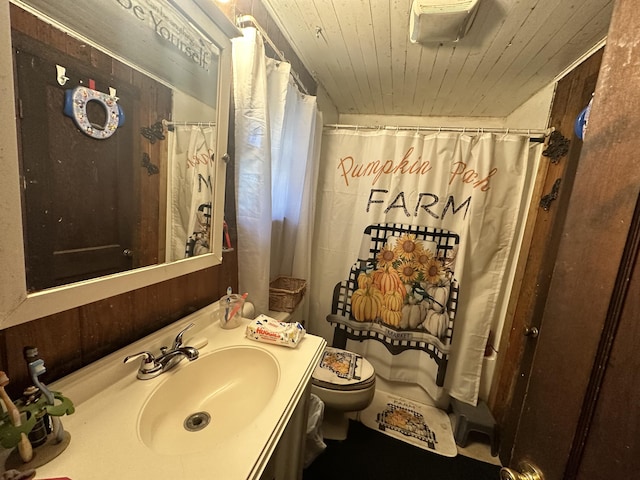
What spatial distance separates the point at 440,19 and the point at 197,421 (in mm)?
1710

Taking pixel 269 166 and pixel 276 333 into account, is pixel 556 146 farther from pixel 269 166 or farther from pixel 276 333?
pixel 276 333

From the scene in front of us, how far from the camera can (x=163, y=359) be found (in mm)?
719

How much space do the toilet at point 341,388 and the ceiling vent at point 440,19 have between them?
1.58 metres

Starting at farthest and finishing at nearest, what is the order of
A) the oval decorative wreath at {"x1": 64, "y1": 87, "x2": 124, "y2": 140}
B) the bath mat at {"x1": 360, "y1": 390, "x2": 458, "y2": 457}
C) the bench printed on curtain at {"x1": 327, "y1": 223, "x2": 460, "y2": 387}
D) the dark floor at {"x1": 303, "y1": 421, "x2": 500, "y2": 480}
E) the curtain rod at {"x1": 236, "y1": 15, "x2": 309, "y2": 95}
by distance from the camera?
the bench printed on curtain at {"x1": 327, "y1": 223, "x2": 460, "y2": 387} < the bath mat at {"x1": 360, "y1": 390, "x2": 458, "y2": 457} < the dark floor at {"x1": 303, "y1": 421, "x2": 500, "y2": 480} < the curtain rod at {"x1": 236, "y1": 15, "x2": 309, "y2": 95} < the oval decorative wreath at {"x1": 64, "y1": 87, "x2": 124, "y2": 140}

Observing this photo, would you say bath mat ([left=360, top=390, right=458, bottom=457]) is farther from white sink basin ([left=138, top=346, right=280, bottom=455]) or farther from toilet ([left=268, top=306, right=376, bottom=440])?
white sink basin ([left=138, top=346, right=280, bottom=455])

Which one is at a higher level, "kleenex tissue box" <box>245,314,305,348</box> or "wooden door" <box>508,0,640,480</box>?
"wooden door" <box>508,0,640,480</box>

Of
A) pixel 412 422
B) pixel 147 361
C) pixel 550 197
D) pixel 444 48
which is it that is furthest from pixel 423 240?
pixel 147 361

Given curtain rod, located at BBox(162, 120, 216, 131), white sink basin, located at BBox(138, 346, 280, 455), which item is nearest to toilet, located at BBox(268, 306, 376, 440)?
white sink basin, located at BBox(138, 346, 280, 455)

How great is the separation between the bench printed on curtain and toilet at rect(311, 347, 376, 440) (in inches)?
13.7

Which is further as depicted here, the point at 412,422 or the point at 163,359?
the point at 412,422

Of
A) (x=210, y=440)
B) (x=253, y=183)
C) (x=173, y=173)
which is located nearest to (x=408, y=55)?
(x=253, y=183)

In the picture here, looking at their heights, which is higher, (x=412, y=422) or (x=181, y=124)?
(x=181, y=124)

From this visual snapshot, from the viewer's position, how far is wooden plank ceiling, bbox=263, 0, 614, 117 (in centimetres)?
109

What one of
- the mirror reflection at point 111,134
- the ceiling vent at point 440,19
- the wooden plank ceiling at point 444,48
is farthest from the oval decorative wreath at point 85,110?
the ceiling vent at point 440,19
